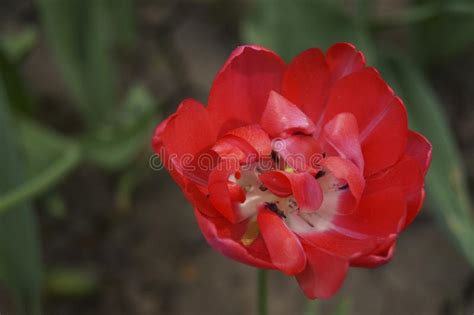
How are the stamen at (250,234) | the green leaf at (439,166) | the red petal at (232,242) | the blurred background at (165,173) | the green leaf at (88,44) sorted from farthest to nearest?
the green leaf at (88,44), the blurred background at (165,173), the green leaf at (439,166), the stamen at (250,234), the red petal at (232,242)

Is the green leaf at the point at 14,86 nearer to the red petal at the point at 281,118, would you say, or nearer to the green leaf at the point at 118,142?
the green leaf at the point at 118,142

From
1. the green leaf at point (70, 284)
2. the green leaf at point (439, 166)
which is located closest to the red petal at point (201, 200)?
the green leaf at point (439, 166)

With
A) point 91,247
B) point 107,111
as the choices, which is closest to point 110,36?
point 107,111

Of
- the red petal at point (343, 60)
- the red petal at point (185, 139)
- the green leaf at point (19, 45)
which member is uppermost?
the red petal at point (343, 60)

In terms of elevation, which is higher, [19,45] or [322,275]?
[322,275]

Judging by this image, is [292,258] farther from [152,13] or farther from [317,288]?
[152,13]

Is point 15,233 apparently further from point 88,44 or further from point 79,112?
point 79,112

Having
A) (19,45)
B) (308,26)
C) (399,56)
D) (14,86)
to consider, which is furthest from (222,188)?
(19,45)
